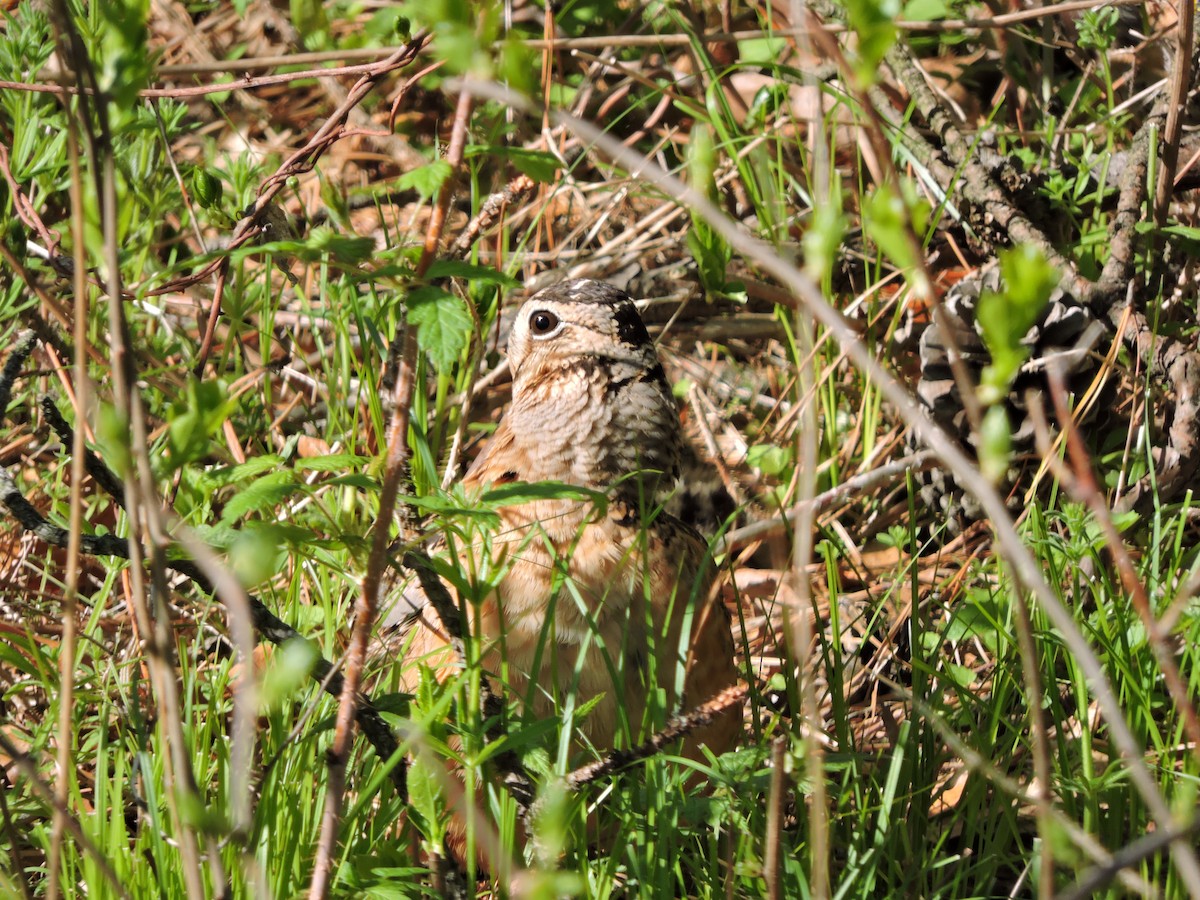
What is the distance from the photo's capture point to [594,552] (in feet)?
10.0

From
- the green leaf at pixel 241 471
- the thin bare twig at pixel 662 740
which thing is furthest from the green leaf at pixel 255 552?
the thin bare twig at pixel 662 740

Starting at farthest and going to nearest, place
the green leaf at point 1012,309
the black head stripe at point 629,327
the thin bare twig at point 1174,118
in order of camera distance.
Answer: the thin bare twig at point 1174,118 → the black head stripe at point 629,327 → the green leaf at point 1012,309

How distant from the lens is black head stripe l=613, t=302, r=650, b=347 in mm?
3426

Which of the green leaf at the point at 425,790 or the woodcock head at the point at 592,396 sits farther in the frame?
the woodcock head at the point at 592,396

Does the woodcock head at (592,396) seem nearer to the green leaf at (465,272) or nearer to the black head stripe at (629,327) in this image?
the black head stripe at (629,327)

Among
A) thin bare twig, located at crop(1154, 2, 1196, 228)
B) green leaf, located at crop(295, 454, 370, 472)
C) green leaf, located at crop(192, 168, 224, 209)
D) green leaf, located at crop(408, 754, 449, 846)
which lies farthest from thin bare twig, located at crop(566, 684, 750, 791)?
thin bare twig, located at crop(1154, 2, 1196, 228)

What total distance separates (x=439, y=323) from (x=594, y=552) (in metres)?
1.28

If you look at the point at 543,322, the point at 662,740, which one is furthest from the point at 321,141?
the point at 662,740

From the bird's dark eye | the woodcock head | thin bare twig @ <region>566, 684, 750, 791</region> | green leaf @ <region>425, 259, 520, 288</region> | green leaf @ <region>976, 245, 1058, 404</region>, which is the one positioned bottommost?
thin bare twig @ <region>566, 684, 750, 791</region>

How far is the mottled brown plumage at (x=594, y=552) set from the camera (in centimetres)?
286

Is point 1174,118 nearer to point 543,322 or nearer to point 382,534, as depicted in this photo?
point 543,322

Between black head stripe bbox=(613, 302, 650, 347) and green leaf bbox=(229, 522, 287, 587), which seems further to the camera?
black head stripe bbox=(613, 302, 650, 347)

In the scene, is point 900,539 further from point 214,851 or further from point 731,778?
point 214,851

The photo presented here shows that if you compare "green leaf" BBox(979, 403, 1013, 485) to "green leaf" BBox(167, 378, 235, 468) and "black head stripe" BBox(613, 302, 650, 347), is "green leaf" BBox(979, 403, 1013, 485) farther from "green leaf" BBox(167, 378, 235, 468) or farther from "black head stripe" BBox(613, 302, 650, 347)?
"black head stripe" BBox(613, 302, 650, 347)
